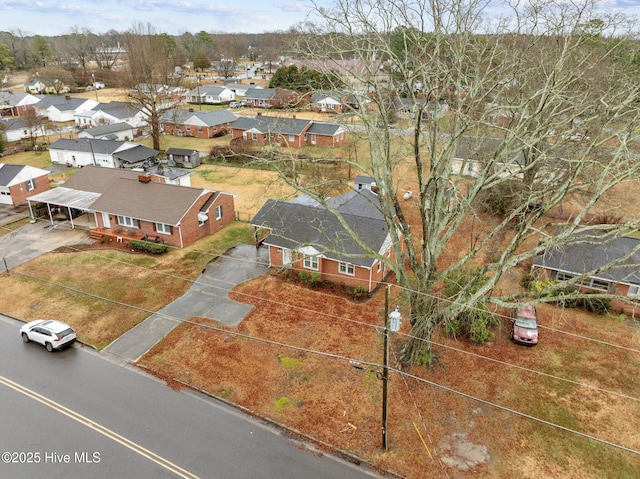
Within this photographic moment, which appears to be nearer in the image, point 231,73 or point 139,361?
point 139,361

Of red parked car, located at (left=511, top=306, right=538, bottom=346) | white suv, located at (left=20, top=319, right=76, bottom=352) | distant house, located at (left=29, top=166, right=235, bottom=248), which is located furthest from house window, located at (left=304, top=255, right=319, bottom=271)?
white suv, located at (left=20, top=319, right=76, bottom=352)

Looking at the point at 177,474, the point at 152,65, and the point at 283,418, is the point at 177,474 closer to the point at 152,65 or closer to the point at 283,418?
the point at 283,418

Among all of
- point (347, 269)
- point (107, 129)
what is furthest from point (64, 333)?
point (107, 129)

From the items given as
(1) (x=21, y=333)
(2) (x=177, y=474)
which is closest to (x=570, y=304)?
(2) (x=177, y=474)

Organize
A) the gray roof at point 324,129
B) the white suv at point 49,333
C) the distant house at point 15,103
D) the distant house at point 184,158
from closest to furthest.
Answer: the white suv at point 49,333, the distant house at point 184,158, the gray roof at point 324,129, the distant house at point 15,103

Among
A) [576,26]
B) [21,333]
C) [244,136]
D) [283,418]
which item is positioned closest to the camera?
[576,26]

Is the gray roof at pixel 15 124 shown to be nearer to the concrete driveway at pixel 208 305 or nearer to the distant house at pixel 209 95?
the distant house at pixel 209 95

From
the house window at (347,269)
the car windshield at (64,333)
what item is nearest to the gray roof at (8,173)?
the car windshield at (64,333)
